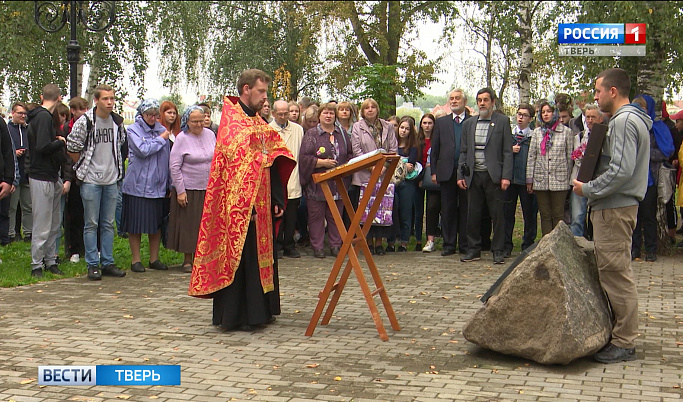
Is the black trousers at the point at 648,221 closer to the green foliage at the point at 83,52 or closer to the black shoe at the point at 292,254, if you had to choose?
the black shoe at the point at 292,254

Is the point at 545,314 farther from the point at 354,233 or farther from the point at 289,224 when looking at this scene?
the point at 289,224

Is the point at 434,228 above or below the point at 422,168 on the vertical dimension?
below

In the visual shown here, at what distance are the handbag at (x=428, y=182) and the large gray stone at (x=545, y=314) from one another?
19.7 ft

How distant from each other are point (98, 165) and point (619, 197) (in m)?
5.95

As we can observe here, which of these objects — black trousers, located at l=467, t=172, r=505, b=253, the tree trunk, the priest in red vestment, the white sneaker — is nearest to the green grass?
the priest in red vestment

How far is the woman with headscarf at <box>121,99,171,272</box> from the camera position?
10477 millimetres

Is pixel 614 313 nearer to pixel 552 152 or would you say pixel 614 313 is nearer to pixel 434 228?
pixel 552 152

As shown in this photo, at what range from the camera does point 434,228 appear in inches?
513

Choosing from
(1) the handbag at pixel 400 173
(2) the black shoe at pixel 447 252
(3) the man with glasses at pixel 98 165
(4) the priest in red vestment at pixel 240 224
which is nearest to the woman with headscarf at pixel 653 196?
(2) the black shoe at pixel 447 252

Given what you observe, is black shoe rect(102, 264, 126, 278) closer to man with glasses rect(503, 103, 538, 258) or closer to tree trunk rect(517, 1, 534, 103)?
man with glasses rect(503, 103, 538, 258)

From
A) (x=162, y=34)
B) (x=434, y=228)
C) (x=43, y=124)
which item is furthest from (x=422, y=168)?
(x=162, y=34)

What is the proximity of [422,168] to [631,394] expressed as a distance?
7.54 m

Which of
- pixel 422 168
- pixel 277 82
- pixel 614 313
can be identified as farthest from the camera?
pixel 277 82

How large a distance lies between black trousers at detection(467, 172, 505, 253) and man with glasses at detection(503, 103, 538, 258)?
1.26ft
